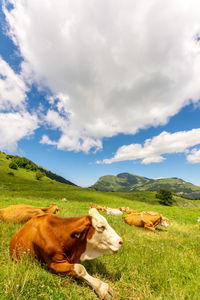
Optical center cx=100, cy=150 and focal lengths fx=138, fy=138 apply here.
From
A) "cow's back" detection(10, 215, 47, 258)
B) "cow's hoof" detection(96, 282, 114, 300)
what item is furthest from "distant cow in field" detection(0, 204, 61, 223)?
"cow's hoof" detection(96, 282, 114, 300)

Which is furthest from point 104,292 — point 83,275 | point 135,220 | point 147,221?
point 135,220

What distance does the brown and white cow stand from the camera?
11.1 feet

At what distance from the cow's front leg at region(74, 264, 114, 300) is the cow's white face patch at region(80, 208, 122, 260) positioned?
0.42 m

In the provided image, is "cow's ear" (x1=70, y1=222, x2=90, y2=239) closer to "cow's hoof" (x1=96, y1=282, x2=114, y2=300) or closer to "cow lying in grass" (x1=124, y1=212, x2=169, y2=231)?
"cow's hoof" (x1=96, y1=282, x2=114, y2=300)

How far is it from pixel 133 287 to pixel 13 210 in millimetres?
7132

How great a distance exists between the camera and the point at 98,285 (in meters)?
3.06

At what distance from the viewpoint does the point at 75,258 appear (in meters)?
3.63

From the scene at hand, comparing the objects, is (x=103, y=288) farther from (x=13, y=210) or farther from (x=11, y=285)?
(x=13, y=210)

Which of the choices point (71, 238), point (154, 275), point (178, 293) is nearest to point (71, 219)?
point (71, 238)

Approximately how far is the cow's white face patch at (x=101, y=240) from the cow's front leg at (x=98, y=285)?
421 millimetres

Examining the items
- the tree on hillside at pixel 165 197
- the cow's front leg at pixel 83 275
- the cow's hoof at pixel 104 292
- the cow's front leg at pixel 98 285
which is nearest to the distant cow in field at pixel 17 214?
the cow's front leg at pixel 83 275

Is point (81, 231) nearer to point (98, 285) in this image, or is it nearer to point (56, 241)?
point (56, 241)

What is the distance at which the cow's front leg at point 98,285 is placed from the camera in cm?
293

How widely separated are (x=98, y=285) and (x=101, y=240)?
837 mm
